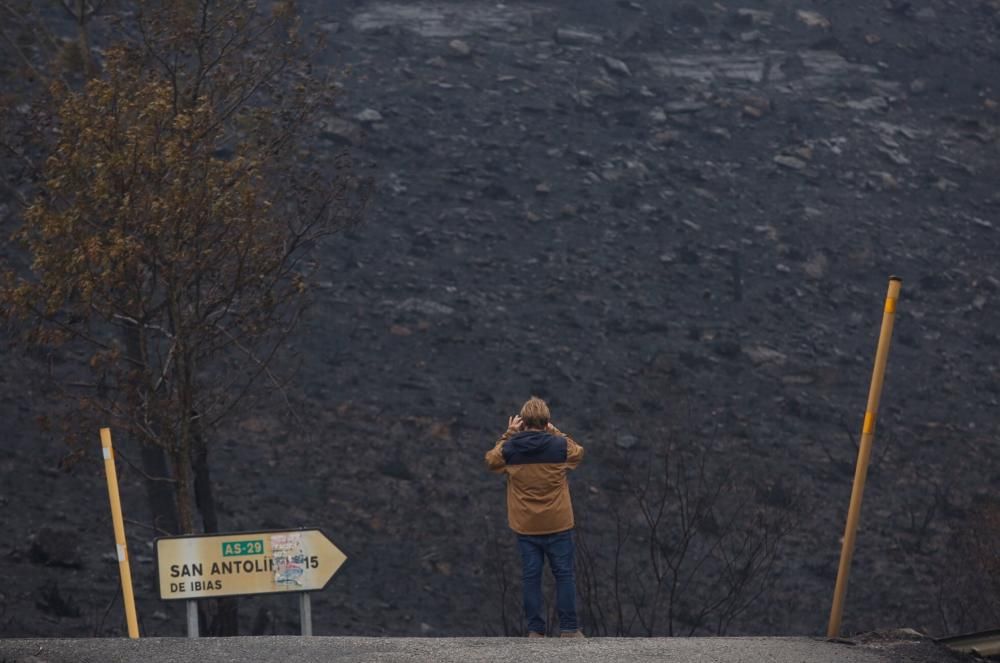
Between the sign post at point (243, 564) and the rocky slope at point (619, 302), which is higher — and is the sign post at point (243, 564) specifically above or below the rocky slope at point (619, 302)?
above

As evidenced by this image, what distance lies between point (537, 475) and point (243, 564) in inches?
81.2

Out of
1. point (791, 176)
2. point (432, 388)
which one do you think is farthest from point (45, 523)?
point (791, 176)

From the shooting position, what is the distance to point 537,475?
994 centimetres

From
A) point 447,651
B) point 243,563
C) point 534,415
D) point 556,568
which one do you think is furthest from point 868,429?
point 243,563

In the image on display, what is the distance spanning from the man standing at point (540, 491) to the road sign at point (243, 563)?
4.29 feet

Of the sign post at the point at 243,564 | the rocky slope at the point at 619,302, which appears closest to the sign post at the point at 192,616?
the sign post at the point at 243,564

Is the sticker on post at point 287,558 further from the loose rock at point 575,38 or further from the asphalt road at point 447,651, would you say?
the loose rock at point 575,38

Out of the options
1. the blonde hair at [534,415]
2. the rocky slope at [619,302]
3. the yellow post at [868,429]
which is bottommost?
the rocky slope at [619,302]

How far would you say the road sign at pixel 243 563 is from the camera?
9.77 meters

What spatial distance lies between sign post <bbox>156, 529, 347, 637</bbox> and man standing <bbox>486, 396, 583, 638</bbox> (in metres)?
1.33

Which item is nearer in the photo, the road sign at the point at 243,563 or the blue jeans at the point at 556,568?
the road sign at the point at 243,563

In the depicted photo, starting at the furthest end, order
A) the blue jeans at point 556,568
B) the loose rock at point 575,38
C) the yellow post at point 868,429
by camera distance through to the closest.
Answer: the loose rock at point 575,38
the blue jeans at point 556,568
the yellow post at point 868,429

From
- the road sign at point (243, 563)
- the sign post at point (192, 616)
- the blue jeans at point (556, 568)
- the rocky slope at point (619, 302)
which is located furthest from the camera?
the rocky slope at point (619, 302)

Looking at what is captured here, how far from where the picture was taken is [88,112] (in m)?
14.2
